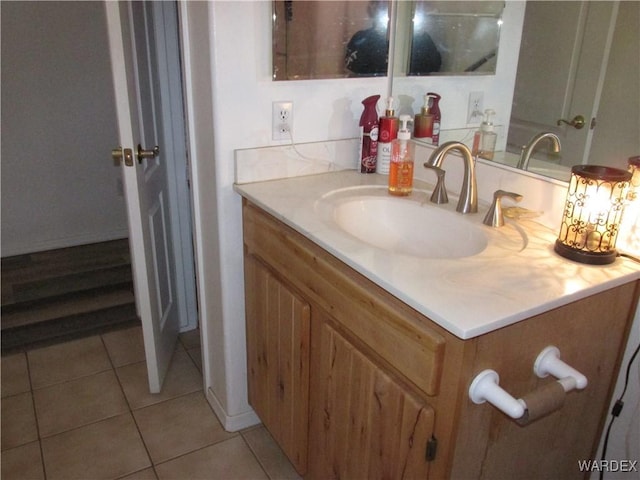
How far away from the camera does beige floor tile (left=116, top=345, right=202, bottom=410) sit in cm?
205

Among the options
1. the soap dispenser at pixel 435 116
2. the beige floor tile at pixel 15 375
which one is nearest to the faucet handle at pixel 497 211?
the soap dispenser at pixel 435 116

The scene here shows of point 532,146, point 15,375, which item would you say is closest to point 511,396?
point 532,146

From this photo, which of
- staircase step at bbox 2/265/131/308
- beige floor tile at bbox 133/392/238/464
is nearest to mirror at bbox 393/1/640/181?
beige floor tile at bbox 133/392/238/464

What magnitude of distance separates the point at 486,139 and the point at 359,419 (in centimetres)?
82

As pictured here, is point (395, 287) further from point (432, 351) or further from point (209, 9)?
point (209, 9)

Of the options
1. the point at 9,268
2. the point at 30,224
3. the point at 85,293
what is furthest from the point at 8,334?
the point at 30,224

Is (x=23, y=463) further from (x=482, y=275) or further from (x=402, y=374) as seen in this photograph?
(x=482, y=275)

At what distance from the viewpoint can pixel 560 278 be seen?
1.01 metres

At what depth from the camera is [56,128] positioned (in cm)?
319

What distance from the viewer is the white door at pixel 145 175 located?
64.9 inches

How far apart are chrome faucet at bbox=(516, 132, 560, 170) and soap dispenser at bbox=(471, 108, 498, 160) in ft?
0.32

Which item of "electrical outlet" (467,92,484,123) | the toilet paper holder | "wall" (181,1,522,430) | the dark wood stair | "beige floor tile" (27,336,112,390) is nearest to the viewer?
the toilet paper holder

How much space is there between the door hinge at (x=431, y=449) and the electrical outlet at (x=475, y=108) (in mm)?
937

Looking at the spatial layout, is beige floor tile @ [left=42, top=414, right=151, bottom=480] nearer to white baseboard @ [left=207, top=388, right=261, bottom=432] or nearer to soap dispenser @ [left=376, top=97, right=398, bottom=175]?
white baseboard @ [left=207, top=388, right=261, bottom=432]
